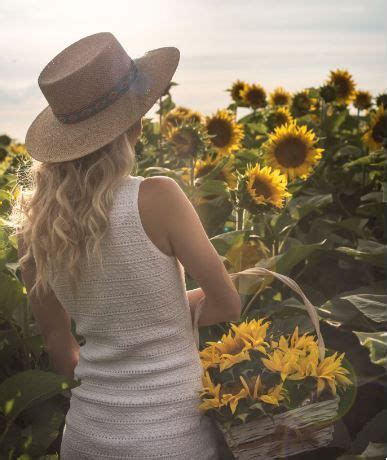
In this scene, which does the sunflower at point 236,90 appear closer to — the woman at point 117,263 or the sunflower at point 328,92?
the sunflower at point 328,92

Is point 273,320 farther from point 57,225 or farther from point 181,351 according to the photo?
point 57,225

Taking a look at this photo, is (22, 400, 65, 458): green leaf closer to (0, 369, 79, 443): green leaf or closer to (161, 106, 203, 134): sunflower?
(0, 369, 79, 443): green leaf

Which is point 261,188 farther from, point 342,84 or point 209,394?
point 342,84

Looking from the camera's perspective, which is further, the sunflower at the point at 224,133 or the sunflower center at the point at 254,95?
the sunflower center at the point at 254,95

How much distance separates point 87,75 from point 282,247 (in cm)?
167

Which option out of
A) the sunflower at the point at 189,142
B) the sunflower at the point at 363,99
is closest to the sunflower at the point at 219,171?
the sunflower at the point at 189,142

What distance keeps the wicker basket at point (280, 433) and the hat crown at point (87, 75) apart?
0.76m

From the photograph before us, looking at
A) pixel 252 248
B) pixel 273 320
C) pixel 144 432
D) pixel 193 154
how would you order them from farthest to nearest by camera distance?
pixel 193 154 < pixel 252 248 < pixel 273 320 < pixel 144 432

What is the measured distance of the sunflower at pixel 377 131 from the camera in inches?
172

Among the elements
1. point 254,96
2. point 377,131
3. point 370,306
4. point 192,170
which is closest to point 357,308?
point 370,306

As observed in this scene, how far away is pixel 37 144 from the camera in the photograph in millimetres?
1759

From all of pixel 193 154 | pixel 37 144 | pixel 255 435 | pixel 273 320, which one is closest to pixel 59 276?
pixel 37 144

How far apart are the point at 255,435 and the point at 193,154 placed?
218cm

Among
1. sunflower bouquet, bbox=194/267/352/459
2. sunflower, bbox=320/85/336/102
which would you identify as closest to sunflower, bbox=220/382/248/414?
sunflower bouquet, bbox=194/267/352/459
